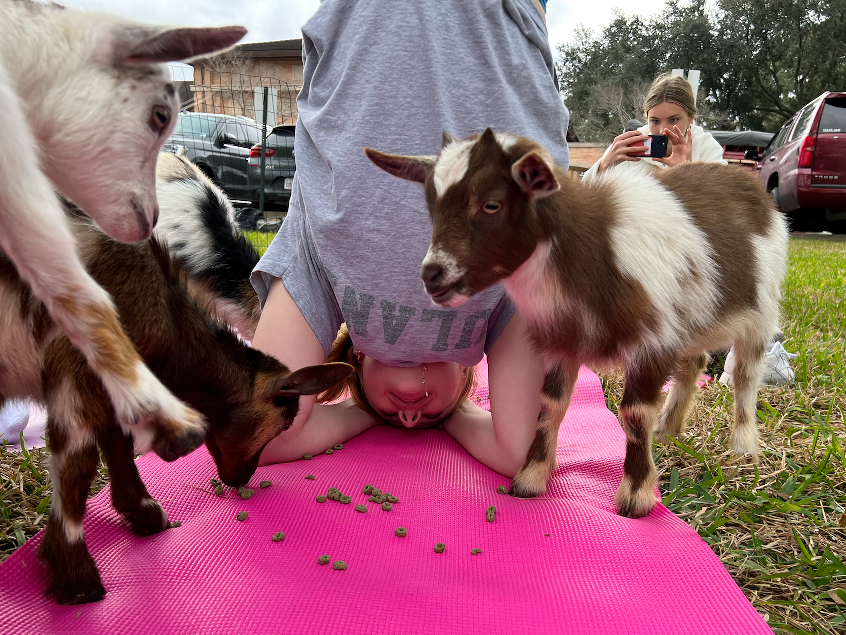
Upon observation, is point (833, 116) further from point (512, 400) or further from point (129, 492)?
point (129, 492)

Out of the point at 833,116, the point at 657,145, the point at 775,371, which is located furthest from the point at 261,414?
the point at 833,116

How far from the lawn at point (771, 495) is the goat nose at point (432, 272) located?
4.00ft

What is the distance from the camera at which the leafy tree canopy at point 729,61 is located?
2689 centimetres

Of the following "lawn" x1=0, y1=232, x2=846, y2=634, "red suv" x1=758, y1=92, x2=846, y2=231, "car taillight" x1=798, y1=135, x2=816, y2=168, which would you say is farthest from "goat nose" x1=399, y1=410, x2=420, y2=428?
"car taillight" x1=798, y1=135, x2=816, y2=168

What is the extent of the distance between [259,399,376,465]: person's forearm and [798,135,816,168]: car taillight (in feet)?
41.0

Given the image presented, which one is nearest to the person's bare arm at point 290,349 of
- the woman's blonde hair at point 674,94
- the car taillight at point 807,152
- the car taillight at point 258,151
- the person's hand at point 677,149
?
the person's hand at point 677,149

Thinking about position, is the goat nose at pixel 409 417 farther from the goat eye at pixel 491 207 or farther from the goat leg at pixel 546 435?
the goat eye at pixel 491 207

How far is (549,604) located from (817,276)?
6646 millimetres

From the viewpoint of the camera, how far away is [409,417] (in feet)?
9.77

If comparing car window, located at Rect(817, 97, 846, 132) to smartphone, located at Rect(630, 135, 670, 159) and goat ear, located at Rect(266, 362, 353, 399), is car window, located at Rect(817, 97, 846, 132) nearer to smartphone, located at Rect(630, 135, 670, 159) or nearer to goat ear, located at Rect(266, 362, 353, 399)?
smartphone, located at Rect(630, 135, 670, 159)

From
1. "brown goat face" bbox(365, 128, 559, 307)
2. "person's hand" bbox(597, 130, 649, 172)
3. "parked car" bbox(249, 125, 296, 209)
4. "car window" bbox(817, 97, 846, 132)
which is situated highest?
"car window" bbox(817, 97, 846, 132)

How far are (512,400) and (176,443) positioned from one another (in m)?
1.57

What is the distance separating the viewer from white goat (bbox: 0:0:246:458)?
1200 mm

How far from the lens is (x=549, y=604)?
1.78 metres
